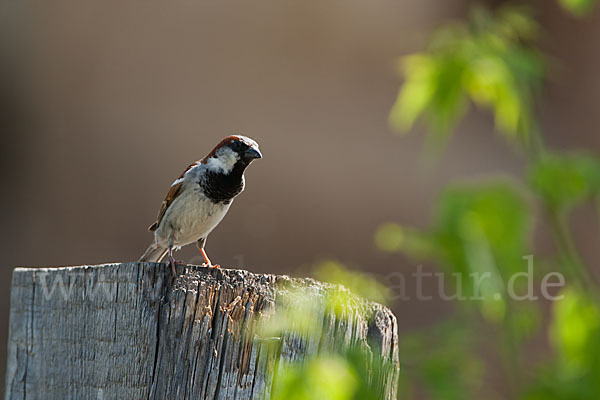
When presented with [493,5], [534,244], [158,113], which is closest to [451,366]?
[158,113]

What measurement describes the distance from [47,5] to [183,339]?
128 inches

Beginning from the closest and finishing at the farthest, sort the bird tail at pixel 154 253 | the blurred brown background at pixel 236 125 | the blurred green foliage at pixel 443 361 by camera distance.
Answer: the blurred green foliage at pixel 443 361, the bird tail at pixel 154 253, the blurred brown background at pixel 236 125

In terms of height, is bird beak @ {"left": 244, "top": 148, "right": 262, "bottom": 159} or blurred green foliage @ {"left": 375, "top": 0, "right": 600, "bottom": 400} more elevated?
bird beak @ {"left": 244, "top": 148, "right": 262, "bottom": 159}

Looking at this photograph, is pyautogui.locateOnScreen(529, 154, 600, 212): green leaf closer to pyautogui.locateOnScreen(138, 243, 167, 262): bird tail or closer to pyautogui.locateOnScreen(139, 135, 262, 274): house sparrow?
pyautogui.locateOnScreen(139, 135, 262, 274): house sparrow

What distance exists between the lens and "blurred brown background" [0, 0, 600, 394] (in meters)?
4.46

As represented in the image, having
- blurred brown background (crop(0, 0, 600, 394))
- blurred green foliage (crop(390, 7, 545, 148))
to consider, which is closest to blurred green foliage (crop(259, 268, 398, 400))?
blurred green foliage (crop(390, 7, 545, 148))

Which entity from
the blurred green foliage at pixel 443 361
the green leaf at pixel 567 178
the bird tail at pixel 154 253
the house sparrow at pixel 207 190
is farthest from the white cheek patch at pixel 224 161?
the green leaf at pixel 567 178

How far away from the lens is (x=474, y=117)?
20.2 feet

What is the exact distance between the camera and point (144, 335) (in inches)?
63.8

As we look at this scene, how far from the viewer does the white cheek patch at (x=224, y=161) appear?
10.3 ft

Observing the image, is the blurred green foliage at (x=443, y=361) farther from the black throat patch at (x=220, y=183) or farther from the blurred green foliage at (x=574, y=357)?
the black throat patch at (x=220, y=183)

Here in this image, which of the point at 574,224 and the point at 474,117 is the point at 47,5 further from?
the point at 574,224

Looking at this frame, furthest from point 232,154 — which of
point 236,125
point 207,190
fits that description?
point 236,125

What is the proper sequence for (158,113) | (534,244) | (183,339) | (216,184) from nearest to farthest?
(183,339)
(216,184)
(158,113)
(534,244)
